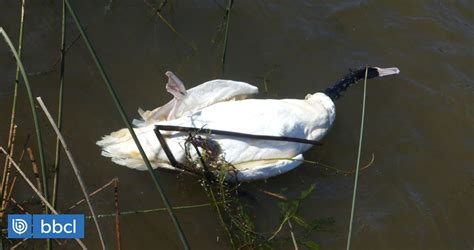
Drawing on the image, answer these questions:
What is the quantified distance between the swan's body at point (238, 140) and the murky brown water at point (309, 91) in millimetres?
396

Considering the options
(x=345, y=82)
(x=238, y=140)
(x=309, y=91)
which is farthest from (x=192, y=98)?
(x=309, y=91)

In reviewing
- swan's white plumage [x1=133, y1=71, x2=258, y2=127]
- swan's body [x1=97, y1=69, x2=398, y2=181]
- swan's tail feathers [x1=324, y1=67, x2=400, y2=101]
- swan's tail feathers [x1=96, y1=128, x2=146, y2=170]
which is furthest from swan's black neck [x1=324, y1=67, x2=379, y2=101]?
swan's tail feathers [x1=96, y1=128, x2=146, y2=170]

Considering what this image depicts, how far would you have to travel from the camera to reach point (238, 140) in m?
3.35

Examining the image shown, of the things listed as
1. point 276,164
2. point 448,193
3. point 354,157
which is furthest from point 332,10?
point 276,164

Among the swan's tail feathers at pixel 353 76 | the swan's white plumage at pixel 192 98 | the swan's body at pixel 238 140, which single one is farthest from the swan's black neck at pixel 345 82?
the swan's white plumage at pixel 192 98

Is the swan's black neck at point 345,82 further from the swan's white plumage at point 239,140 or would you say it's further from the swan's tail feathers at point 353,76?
the swan's white plumage at point 239,140

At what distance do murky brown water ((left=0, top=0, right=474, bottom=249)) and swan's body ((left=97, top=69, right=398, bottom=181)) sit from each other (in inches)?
15.6

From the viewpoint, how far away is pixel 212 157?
3332mm

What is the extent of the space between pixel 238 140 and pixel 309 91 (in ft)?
4.67

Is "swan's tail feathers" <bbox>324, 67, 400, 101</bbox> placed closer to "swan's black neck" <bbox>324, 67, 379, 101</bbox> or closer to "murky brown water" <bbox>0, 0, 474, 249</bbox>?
"swan's black neck" <bbox>324, 67, 379, 101</bbox>

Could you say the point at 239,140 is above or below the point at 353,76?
below

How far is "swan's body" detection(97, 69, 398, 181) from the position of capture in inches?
132

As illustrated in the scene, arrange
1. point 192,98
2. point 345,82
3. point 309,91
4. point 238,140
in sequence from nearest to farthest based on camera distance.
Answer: point 238,140, point 192,98, point 345,82, point 309,91

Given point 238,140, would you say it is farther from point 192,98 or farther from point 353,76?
point 353,76
